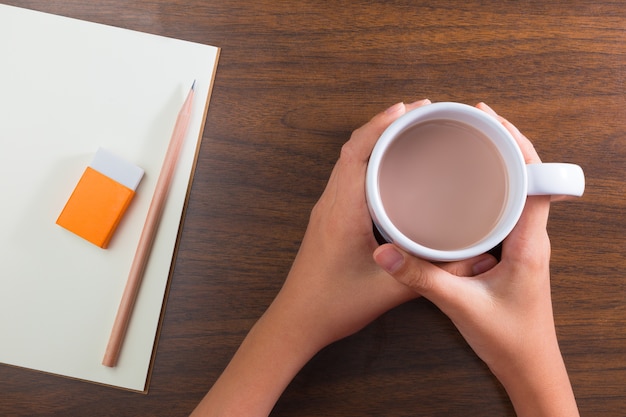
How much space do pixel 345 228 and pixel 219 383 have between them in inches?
8.9

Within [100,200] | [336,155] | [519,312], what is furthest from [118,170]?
[519,312]

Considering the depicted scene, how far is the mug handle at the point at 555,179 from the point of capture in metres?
0.34

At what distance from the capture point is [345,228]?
0.46m

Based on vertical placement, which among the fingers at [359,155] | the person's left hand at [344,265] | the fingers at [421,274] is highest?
the fingers at [359,155]

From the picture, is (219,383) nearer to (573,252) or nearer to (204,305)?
(204,305)

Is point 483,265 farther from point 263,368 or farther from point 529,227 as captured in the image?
point 263,368

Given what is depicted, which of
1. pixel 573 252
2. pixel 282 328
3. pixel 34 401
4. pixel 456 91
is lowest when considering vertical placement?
pixel 34 401

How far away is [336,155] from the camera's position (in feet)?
1.80

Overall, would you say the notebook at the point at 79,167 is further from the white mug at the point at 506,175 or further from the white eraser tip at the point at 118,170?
the white mug at the point at 506,175

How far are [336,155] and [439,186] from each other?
17cm

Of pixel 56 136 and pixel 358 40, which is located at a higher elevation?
pixel 358 40

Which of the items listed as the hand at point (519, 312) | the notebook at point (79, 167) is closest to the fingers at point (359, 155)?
the hand at point (519, 312)

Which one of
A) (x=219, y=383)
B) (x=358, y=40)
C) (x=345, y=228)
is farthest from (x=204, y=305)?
(x=358, y=40)

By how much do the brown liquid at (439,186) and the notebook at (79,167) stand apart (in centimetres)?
27
